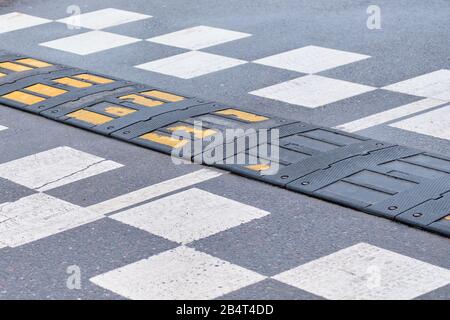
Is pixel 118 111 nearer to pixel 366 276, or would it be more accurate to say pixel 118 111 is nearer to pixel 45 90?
pixel 45 90

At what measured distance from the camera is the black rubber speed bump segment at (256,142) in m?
6.05

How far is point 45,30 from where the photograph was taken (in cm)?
1063

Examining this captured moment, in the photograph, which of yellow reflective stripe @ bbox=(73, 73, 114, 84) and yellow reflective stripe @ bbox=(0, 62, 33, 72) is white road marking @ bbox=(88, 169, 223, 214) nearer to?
yellow reflective stripe @ bbox=(73, 73, 114, 84)

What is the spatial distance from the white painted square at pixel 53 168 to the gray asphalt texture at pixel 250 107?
0.08 meters

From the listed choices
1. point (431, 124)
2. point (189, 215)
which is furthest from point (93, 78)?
point (189, 215)

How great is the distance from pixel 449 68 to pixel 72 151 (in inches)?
127

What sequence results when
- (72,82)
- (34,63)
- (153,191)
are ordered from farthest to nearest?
(34,63)
(72,82)
(153,191)

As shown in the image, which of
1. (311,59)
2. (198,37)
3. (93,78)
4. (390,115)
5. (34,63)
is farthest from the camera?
(198,37)

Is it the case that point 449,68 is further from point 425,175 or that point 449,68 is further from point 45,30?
point 45,30

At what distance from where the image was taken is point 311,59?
29.9 feet

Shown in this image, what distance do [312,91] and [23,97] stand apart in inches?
83.8

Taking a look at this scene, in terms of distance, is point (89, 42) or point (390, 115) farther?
point (89, 42)

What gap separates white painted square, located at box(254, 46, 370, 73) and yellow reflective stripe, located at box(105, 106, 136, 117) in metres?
1.66

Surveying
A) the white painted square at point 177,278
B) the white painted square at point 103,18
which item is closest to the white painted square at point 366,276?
the white painted square at point 177,278
